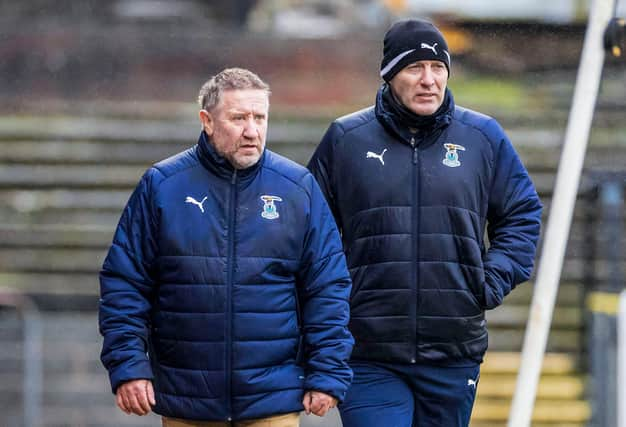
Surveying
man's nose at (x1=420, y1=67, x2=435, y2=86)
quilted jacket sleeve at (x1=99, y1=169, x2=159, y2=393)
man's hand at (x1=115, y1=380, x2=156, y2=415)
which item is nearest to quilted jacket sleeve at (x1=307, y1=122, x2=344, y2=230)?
man's nose at (x1=420, y1=67, x2=435, y2=86)

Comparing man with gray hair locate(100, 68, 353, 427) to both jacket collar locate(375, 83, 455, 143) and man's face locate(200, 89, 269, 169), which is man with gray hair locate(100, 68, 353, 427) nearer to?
man's face locate(200, 89, 269, 169)

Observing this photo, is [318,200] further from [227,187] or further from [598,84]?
[598,84]

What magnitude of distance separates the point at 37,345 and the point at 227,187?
239 inches

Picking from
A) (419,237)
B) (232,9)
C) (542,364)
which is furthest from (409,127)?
(232,9)

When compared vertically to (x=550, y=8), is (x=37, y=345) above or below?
below

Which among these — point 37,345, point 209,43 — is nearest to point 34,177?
point 37,345

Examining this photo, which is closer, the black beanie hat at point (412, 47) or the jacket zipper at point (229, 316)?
the jacket zipper at point (229, 316)

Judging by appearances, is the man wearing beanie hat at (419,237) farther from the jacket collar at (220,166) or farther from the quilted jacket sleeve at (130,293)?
the quilted jacket sleeve at (130,293)

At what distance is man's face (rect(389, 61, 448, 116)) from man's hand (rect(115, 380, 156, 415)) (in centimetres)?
135

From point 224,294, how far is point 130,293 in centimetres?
30

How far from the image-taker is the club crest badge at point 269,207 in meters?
4.54

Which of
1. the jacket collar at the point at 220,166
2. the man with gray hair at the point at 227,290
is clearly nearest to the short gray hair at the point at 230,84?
the man with gray hair at the point at 227,290

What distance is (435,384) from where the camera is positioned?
16.3ft

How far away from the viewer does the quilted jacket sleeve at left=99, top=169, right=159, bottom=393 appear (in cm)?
445
